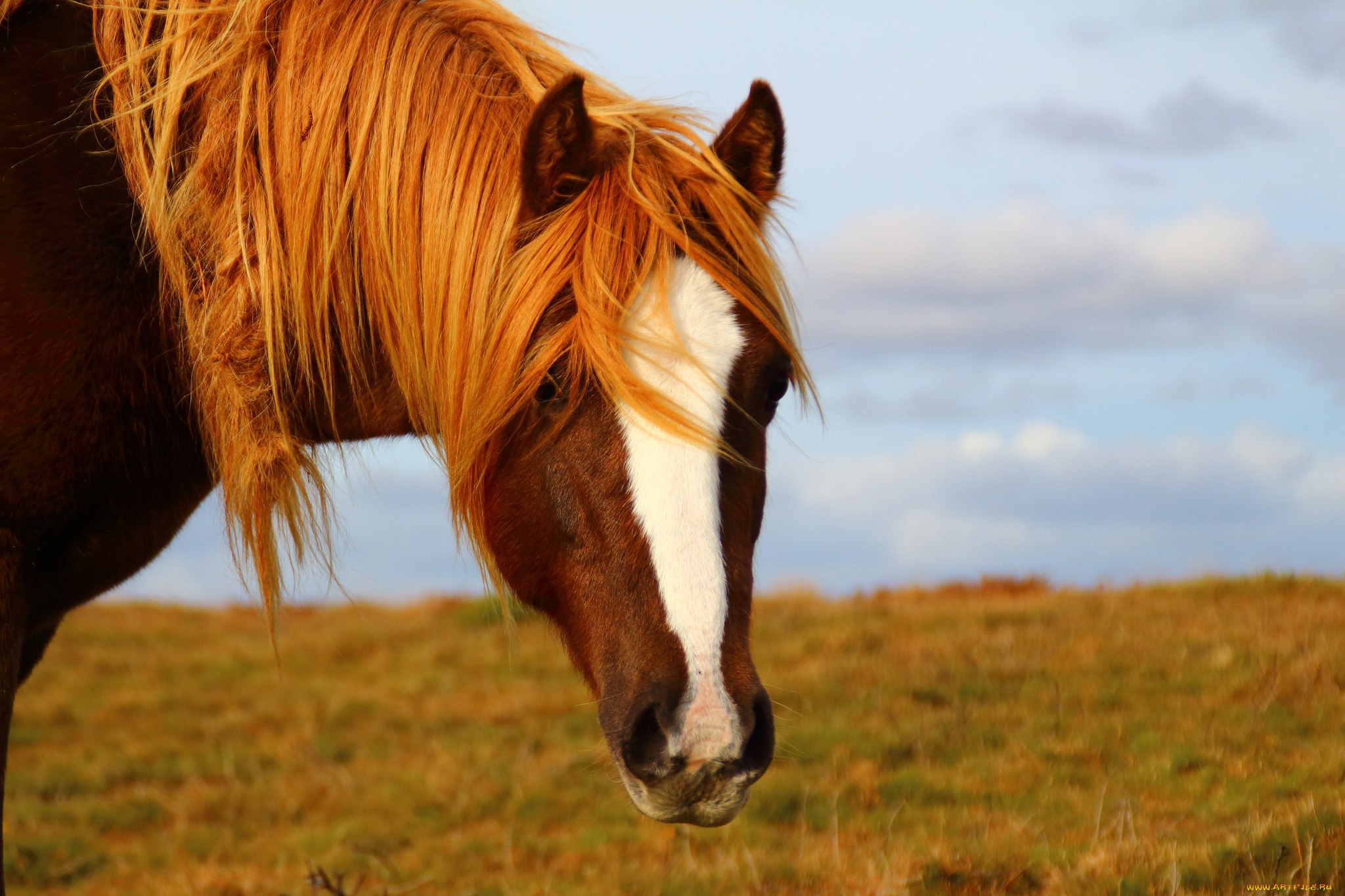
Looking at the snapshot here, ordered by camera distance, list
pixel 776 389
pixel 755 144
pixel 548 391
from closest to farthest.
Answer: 1. pixel 548 391
2. pixel 776 389
3. pixel 755 144

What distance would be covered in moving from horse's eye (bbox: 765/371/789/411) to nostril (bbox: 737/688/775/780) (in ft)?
2.55

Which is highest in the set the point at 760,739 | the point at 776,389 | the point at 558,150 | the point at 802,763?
the point at 558,150

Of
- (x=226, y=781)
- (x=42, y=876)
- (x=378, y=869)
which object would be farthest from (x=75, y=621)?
(x=378, y=869)

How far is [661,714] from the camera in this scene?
260 cm

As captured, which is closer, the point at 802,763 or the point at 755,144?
the point at 755,144

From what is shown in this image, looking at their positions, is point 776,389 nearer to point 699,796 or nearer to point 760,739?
point 760,739

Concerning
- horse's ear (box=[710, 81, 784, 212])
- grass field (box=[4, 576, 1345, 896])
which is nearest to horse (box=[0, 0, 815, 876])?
horse's ear (box=[710, 81, 784, 212])

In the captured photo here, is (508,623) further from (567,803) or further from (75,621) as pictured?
(75,621)

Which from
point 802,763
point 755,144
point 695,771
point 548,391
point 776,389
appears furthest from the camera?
point 802,763

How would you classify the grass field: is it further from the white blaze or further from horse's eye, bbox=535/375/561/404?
horse's eye, bbox=535/375/561/404

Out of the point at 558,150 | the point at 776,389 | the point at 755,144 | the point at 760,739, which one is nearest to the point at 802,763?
the point at 776,389

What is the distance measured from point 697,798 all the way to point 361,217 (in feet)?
6.15

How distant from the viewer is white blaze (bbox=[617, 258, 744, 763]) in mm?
2559

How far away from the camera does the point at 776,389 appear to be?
3105mm
